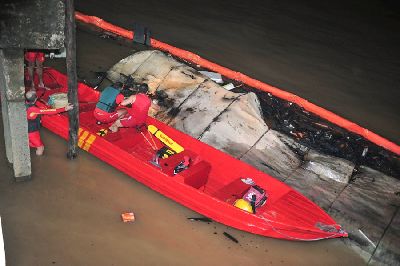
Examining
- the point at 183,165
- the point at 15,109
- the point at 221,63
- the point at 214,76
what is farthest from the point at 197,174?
the point at 221,63

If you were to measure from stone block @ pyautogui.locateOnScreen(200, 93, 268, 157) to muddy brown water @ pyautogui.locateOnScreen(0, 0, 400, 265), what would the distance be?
1.93 meters

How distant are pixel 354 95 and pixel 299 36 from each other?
3976 millimetres

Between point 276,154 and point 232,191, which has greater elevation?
point 232,191

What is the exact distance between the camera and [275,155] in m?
7.91

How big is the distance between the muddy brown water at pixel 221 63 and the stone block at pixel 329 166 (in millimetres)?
1667

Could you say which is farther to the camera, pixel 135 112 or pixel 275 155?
pixel 275 155

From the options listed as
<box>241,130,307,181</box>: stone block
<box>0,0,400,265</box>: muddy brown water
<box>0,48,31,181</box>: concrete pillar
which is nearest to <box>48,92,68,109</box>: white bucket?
<box>0,0,400,265</box>: muddy brown water

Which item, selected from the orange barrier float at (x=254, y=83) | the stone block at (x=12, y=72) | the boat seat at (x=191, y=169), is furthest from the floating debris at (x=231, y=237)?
the orange barrier float at (x=254, y=83)

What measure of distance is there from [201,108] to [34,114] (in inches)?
140

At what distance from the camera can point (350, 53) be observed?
13.7 metres

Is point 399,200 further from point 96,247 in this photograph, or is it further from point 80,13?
point 80,13

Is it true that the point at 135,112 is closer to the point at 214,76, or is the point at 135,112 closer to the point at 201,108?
the point at 201,108

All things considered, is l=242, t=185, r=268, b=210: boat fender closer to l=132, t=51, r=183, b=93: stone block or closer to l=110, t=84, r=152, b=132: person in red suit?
l=110, t=84, r=152, b=132: person in red suit

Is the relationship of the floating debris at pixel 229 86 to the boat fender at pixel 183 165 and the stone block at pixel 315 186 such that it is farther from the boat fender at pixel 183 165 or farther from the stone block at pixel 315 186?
the boat fender at pixel 183 165
